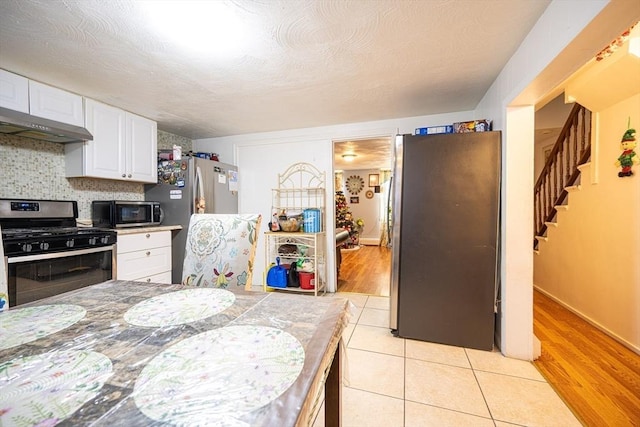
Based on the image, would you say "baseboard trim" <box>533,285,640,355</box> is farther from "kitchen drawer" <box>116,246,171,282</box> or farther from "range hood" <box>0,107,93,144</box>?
"range hood" <box>0,107,93,144</box>

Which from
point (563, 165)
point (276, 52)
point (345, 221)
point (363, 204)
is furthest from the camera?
point (363, 204)

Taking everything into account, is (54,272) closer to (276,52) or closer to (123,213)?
(123,213)

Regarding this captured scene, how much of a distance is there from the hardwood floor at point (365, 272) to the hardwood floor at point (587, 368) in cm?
159

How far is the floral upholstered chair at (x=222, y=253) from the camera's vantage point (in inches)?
56.5

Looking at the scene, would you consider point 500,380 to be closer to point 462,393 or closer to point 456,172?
point 462,393

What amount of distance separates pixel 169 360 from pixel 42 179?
2781 mm

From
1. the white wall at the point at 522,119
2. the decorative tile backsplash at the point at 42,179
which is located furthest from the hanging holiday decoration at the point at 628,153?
the decorative tile backsplash at the point at 42,179

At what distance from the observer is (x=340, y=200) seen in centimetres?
680

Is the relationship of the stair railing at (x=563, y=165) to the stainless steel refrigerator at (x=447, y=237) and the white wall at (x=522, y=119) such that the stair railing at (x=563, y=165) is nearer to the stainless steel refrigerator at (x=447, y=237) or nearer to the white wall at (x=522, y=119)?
the white wall at (x=522, y=119)

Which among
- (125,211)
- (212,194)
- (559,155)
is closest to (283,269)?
(212,194)

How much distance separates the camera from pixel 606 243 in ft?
7.31

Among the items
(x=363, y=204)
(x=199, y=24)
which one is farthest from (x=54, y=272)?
(x=363, y=204)

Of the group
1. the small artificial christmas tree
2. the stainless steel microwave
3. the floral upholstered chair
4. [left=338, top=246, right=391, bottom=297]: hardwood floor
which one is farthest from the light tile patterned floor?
the small artificial christmas tree

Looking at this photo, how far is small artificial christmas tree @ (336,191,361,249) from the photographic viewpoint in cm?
673
